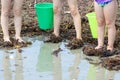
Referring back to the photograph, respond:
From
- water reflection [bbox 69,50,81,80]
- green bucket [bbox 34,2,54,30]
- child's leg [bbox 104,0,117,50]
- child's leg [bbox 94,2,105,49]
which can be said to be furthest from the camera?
green bucket [bbox 34,2,54,30]

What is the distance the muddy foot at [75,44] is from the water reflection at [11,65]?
80 centimetres

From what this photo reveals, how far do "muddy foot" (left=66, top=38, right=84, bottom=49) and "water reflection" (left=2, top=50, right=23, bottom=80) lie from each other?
0.80 metres

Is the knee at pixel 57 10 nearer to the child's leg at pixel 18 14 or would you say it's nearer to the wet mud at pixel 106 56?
the child's leg at pixel 18 14

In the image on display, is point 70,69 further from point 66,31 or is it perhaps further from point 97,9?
point 66,31

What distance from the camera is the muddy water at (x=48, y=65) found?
5.36 m

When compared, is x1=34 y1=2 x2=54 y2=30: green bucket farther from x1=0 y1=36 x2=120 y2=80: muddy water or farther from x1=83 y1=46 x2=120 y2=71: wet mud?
x1=83 y1=46 x2=120 y2=71: wet mud

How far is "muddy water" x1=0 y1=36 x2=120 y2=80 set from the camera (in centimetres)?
536

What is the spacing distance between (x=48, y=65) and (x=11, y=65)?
0.50m

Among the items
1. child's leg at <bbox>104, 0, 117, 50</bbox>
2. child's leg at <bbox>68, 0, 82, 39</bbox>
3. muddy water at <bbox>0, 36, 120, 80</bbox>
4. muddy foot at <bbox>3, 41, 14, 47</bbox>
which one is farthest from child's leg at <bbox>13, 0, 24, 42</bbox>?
child's leg at <bbox>104, 0, 117, 50</bbox>

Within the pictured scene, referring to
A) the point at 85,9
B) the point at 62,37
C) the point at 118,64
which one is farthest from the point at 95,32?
Answer: the point at 85,9

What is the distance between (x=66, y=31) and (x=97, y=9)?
4.31ft

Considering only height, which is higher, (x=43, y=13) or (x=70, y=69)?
(x=43, y=13)

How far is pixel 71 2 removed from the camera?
256 inches

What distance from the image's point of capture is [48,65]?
5789mm
